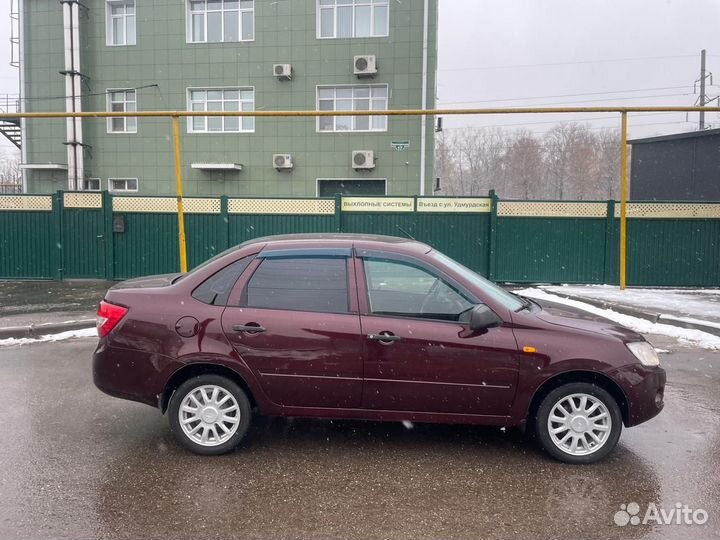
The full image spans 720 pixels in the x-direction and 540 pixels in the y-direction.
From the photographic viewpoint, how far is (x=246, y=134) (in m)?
23.1

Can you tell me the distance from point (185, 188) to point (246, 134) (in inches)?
127

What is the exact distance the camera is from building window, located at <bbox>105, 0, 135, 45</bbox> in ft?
77.9

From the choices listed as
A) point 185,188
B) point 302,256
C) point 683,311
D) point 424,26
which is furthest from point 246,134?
point 302,256

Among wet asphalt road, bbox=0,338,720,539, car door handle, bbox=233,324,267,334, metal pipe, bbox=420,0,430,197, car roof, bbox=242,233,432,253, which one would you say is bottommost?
wet asphalt road, bbox=0,338,720,539

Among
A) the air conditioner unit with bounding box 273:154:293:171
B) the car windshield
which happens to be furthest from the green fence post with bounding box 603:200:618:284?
the air conditioner unit with bounding box 273:154:293:171

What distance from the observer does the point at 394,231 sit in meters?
13.5

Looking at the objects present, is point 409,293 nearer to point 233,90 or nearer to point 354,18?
point 354,18

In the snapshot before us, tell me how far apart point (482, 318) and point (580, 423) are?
3.45ft

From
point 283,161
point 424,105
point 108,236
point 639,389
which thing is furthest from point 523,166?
point 639,389

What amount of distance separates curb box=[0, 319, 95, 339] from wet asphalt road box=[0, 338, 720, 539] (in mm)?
3386

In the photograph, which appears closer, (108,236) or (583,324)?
(583,324)

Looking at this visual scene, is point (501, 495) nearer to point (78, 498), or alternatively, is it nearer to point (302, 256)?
point (302, 256)

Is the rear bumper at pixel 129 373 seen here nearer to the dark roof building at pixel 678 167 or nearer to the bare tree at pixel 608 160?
the dark roof building at pixel 678 167

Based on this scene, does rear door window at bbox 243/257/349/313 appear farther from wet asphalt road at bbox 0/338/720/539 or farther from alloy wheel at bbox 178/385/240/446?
wet asphalt road at bbox 0/338/720/539
